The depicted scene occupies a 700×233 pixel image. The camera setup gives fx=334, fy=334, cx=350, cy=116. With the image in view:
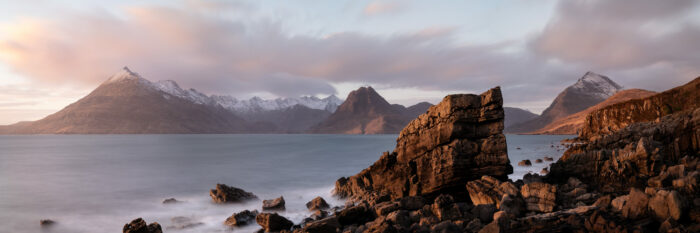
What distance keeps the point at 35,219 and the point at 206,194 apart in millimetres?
12215

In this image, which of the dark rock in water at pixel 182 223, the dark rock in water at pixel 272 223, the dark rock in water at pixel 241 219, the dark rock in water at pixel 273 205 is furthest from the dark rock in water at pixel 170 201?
the dark rock in water at pixel 272 223

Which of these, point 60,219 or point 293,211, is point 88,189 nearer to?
point 60,219

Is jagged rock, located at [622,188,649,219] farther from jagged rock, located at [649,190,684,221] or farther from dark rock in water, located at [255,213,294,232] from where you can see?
dark rock in water, located at [255,213,294,232]

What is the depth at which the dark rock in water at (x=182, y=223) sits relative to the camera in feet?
69.9

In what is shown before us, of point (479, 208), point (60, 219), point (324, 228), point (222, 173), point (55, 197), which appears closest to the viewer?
point (479, 208)

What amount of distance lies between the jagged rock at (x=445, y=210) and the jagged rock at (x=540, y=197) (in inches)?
115

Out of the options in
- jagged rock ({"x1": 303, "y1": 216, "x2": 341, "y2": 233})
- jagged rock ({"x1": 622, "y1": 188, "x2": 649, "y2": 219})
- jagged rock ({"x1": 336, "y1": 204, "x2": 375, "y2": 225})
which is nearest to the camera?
jagged rock ({"x1": 622, "y1": 188, "x2": 649, "y2": 219})

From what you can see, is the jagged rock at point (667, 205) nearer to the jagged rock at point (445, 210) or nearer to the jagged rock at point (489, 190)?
the jagged rock at point (489, 190)

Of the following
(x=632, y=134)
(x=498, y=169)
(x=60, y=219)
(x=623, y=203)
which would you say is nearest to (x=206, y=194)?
(x=60, y=219)

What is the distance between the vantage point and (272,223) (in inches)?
733

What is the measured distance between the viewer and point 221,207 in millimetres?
26203

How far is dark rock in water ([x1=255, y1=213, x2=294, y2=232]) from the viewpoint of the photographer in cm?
1859

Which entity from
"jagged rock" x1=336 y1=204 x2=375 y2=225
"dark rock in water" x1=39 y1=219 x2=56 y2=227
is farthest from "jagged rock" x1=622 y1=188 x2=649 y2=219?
"dark rock in water" x1=39 y1=219 x2=56 y2=227

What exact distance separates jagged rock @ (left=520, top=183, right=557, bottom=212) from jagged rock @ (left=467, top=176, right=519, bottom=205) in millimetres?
586
